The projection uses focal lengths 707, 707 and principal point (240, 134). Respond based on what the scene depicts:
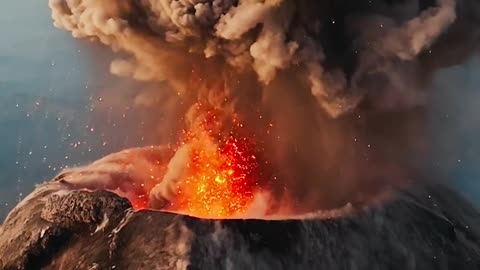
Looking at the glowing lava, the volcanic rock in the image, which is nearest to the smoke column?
the glowing lava

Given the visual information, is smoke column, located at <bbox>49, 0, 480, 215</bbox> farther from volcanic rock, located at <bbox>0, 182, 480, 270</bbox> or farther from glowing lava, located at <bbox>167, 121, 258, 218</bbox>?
volcanic rock, located at <bbox>0, 182, 480, 270</bbox>

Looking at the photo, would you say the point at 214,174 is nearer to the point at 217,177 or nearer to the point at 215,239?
the point at 217,177

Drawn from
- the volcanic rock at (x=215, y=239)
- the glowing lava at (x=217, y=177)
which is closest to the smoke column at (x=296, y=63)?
the glowing lava at (x=217, y=177)

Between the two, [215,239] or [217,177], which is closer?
[215,239]

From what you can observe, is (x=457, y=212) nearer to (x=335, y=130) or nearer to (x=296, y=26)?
(x=335, y=130)

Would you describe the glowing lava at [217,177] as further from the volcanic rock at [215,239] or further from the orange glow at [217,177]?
the volcanic rock at [215,239]

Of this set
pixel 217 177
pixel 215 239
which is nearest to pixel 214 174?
pixel 217 177
